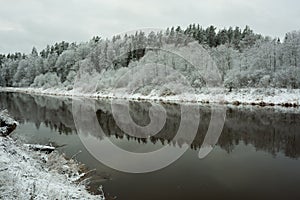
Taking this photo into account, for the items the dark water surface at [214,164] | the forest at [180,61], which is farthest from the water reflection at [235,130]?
the forest at [180,61]

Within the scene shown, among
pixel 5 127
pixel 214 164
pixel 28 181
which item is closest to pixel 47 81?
pixel 5 127

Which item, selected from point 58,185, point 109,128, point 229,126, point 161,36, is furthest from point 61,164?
point 161,36

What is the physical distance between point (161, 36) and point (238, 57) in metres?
34.5

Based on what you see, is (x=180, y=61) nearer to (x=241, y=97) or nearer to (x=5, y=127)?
(x=241, y=97)

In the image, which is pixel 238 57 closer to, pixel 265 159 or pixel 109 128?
pixel 109 128

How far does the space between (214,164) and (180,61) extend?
2391 inches

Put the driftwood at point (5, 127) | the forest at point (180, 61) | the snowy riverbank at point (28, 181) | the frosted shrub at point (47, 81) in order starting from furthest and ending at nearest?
the frosted shrub at point (47, 81), the forest at point (180, 61), the driftwood at point (5, 127), the snowy riverbank at point (28, 181)

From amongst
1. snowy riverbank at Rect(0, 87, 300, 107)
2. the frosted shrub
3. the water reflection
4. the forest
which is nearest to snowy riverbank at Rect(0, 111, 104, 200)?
the water reflection

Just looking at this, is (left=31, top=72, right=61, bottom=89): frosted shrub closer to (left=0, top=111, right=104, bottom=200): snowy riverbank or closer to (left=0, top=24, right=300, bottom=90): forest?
(left=0, top=24, right=300, bottom=90): forest

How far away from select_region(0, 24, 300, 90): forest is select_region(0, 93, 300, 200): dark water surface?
28.2 meters

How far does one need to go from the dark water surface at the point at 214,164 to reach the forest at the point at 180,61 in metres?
28.2

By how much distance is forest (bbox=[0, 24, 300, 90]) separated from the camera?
5625 centimetres

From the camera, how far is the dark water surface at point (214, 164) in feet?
38.8

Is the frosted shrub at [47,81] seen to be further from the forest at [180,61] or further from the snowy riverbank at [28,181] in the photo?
the snowy riverbank at [28,181]
